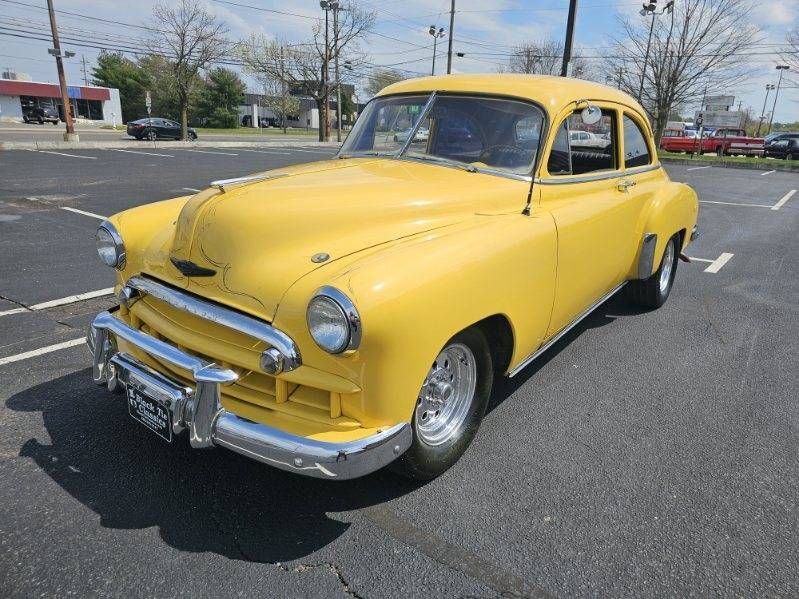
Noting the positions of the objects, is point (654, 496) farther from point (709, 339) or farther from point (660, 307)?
point (660, 307)

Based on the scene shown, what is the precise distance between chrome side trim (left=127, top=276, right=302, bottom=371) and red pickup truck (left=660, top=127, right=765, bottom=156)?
32849 mm

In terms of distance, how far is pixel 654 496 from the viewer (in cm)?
261

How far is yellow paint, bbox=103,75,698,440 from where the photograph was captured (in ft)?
6.98

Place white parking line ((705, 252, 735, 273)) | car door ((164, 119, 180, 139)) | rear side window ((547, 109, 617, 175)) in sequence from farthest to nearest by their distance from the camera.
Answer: car door ((164, 119, 180, 139)) → white parking line ((705, 252, 735, 273)) → rear side window ((547, 109, 617, 175))

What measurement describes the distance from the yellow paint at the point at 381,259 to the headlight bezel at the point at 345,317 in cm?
3

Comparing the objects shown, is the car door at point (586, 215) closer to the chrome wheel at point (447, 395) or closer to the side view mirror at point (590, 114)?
the side view mirror at point (590, 114)

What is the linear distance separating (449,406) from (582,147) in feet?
6.82

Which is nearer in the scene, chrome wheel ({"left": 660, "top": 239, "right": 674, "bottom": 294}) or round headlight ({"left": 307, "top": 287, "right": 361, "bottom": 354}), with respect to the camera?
round headlight ({"left": 307, "top": 287, "right": 361, "bottom": 354})

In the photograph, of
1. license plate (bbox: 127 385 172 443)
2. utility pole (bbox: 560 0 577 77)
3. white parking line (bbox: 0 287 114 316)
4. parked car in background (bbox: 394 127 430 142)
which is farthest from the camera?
utility pole (bbox: 560 0 577 77)

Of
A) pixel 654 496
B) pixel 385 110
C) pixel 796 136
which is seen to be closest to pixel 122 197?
pixel 385 110

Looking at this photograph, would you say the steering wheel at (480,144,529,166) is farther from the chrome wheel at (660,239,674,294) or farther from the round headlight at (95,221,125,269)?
the chrome wheel at (660,239,674,294)

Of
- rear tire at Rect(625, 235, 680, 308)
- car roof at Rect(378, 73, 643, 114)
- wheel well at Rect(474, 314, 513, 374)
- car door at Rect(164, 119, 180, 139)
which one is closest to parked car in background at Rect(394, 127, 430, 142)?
car roof at Rect(378, 73, 643, 114)

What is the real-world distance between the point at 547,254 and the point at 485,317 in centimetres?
65

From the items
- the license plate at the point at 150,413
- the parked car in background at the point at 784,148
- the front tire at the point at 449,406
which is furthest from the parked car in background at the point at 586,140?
the parked car in background at the point at 784,148
